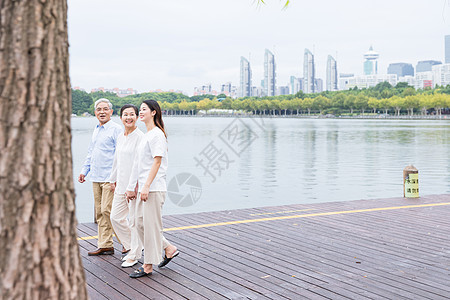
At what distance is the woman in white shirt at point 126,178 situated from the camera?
Result: 416cm

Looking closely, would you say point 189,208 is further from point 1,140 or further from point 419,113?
point 419,113

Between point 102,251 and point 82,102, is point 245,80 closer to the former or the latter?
point 82,102

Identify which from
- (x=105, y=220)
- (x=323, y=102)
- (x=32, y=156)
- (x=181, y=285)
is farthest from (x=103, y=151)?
(x=323, y=102)

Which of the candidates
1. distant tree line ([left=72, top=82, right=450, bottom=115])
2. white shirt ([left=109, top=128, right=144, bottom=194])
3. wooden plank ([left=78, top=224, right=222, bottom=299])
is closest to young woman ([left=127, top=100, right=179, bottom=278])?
wooden plank ([left=78, top=224, right=222, bottom=299])

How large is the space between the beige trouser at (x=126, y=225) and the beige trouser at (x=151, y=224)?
0.16 m

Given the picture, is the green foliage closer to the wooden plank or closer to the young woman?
the young woman

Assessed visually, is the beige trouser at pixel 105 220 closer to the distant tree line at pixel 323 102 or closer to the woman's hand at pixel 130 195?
the woman's hand at pixel 130 195

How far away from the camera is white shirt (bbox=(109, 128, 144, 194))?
426 cm

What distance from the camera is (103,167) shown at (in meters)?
4.63

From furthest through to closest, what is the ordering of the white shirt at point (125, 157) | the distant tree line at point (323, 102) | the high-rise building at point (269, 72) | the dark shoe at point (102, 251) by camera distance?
the high-rise building at point (269, 72)
the distant tree line at point (323, 102)
the dark shoe at point (102, 251)
the white shirt at point (125, 157)

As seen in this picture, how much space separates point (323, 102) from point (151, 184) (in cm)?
11572

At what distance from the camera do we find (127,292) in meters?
3.55

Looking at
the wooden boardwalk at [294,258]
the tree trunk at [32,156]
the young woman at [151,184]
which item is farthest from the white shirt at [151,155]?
the tree trunk at [32,156]

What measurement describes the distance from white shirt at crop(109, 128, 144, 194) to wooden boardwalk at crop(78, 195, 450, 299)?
675mm
